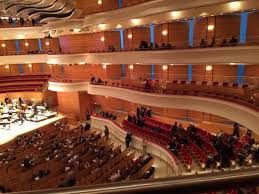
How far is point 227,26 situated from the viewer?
13.3 m

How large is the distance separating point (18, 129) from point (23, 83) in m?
6.10

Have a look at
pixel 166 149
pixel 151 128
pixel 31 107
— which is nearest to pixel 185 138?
pixel 166 149

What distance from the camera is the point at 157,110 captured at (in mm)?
16953

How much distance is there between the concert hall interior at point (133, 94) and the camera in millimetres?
9898

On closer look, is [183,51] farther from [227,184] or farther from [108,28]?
[227,184]

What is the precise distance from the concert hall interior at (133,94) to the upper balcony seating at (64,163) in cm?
5

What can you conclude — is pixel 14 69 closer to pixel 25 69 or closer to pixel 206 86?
pixel 25 69

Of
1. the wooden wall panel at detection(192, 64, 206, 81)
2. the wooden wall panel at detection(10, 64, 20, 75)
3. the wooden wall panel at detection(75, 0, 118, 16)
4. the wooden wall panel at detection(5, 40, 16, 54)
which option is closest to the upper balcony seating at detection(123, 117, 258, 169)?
the wooden wall panel at detection(192, 64, 206, 81)

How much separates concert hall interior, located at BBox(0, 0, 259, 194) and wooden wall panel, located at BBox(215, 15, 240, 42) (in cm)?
5

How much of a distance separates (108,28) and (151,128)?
7.72m

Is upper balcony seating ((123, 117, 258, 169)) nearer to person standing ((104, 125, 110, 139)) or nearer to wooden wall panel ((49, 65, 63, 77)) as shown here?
person standing ((104, 125, 110, 139))

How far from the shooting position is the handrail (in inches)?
25.6

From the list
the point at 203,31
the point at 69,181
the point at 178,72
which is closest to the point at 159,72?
the point at 178,72

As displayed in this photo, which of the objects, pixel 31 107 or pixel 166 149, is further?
pixel 31 107
